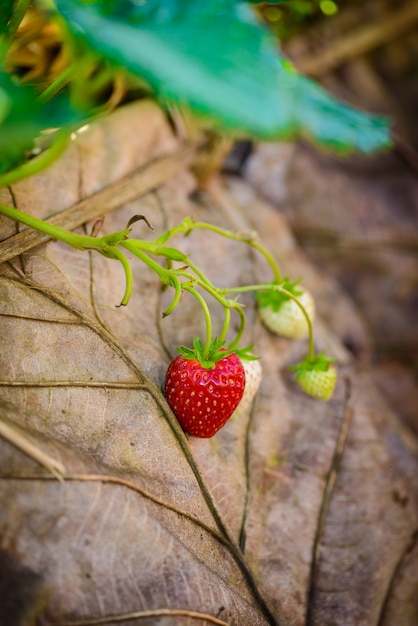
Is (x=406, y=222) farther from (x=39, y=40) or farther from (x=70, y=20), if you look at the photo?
(x=70, y=20)

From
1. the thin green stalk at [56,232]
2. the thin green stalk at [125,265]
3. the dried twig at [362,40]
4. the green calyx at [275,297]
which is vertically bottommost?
the thin green stalk at [125,265]

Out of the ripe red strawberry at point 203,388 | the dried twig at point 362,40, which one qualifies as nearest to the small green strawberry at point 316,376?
the ripe red strawberry at point 203,388

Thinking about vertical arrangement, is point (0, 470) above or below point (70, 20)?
below

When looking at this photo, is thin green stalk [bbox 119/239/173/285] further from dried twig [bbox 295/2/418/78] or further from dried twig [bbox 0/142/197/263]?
dried twig [bbox 295/2/418/78]

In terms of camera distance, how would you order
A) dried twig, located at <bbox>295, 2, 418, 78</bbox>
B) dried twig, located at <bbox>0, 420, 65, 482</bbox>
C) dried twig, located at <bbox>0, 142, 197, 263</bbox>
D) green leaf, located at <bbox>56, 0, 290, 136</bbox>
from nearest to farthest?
green leaf, located at <bbox>56, 0, 290, 136</bbox>
dried twig, located at <bbox>0, 420, 65, 482</bbox>
dried twig, located at <bbox>0, 142, 197, 263</bbox>
dried twig, located at <bbox>295, 2, 418, 78</bbox>

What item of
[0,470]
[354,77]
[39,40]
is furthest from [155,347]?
[354,77]

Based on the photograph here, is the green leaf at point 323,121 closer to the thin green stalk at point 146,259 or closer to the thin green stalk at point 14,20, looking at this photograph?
the thin green stalk at point 146,259

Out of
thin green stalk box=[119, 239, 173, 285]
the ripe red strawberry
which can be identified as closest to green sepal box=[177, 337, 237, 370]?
the ripe red strawberry
